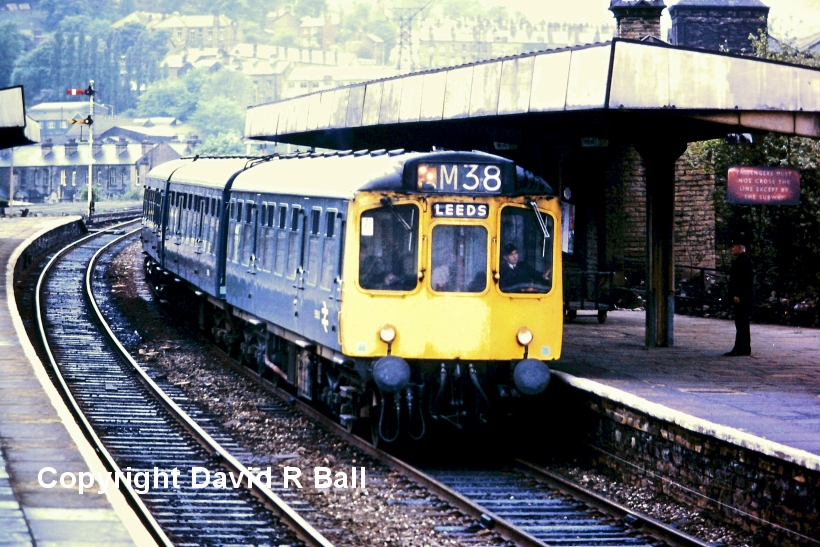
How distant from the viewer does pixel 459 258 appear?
12156mm

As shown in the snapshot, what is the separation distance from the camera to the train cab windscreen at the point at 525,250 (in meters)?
12.2

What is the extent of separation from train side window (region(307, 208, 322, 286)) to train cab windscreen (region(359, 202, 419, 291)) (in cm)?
121

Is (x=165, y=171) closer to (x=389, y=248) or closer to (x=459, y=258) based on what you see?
(x=389, y=248)

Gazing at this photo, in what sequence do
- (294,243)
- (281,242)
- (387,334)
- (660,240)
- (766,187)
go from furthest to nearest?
1. (766,187)
2. (660,240)
3. (281,242)
4. (294,243)
5. (387,334)

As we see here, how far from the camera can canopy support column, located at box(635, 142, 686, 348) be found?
54.7 feet

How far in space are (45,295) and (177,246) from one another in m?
7.24

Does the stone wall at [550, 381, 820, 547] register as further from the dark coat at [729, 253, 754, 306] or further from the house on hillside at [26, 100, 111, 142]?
the house on hillside at [26, 100, 111, 142]

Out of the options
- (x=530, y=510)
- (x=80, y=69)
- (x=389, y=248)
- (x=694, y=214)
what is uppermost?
(x=80, y=69)

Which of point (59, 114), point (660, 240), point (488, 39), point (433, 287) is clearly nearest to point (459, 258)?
point (433, 287)

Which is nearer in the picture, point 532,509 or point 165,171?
point 532,509

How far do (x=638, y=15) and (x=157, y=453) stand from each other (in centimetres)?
1671

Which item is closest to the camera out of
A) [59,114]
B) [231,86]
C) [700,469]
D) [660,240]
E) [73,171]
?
[700,469]

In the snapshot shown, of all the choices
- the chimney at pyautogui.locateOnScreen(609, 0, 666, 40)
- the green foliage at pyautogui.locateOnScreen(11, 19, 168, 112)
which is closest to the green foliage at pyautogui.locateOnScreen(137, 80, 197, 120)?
the green foliage at pyautogui.locateOnScreen(11, 19, 168, 112)

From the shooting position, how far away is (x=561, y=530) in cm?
980
